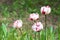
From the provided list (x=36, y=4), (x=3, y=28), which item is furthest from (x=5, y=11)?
(x=3, y=28)

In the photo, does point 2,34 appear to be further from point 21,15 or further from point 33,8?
point 33,8

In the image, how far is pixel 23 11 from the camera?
6.26 metres

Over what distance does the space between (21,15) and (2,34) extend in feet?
11.0

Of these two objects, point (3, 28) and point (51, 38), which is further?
point (3, 28)

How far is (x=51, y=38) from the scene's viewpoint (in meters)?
2.54

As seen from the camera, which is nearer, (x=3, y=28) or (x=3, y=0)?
(x=3, y=28)

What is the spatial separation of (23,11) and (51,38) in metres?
3.76

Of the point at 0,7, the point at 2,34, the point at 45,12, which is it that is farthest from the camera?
the point at 0,7

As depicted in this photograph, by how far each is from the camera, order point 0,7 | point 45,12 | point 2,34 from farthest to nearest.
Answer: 1. point 0,7
2. point 2,34
3. point 45,12

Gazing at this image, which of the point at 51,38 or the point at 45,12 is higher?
the point at 45,12

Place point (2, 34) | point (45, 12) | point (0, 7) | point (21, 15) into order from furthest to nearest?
point (0, 7) → point (21, 15) → point (2, 34) → point (45, 12)

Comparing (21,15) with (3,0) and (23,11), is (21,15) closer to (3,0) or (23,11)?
(23,11)

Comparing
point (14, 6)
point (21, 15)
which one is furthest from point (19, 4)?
point (21, 15)

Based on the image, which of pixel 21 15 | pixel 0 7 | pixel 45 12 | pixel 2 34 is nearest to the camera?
pixel 45 12
